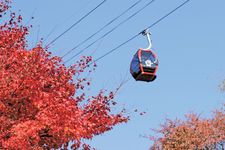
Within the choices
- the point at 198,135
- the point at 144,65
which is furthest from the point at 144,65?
the point at 198,135

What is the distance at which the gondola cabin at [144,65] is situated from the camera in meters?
20.3

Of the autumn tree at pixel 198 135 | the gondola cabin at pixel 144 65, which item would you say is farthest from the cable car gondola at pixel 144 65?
the autumn tree at pixel 198 135

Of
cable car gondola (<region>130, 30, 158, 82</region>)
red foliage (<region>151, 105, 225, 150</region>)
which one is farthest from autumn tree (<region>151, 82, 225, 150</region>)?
cable car gondola (<region>130, 30, 158, 82</region>)

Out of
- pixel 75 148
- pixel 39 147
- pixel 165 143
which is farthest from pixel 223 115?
pixel 39 147

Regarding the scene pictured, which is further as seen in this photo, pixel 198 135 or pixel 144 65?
pixel 198 135

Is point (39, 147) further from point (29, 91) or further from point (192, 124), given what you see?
point (192, 124)

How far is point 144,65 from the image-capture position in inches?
811

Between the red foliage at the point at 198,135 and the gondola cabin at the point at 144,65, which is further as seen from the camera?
the red foliage at the point at 198,135

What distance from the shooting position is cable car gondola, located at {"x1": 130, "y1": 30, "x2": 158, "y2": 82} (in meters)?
20.3

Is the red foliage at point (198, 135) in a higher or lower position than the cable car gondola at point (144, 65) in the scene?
higher

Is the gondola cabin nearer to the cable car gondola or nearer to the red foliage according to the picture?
the cable car gondola

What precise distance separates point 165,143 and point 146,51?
40.2 metres

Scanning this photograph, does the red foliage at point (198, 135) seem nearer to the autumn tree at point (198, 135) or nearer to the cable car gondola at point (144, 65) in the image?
the autumn tree at point (198, 135)

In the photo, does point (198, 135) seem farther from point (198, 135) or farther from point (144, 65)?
point (144, 65)
